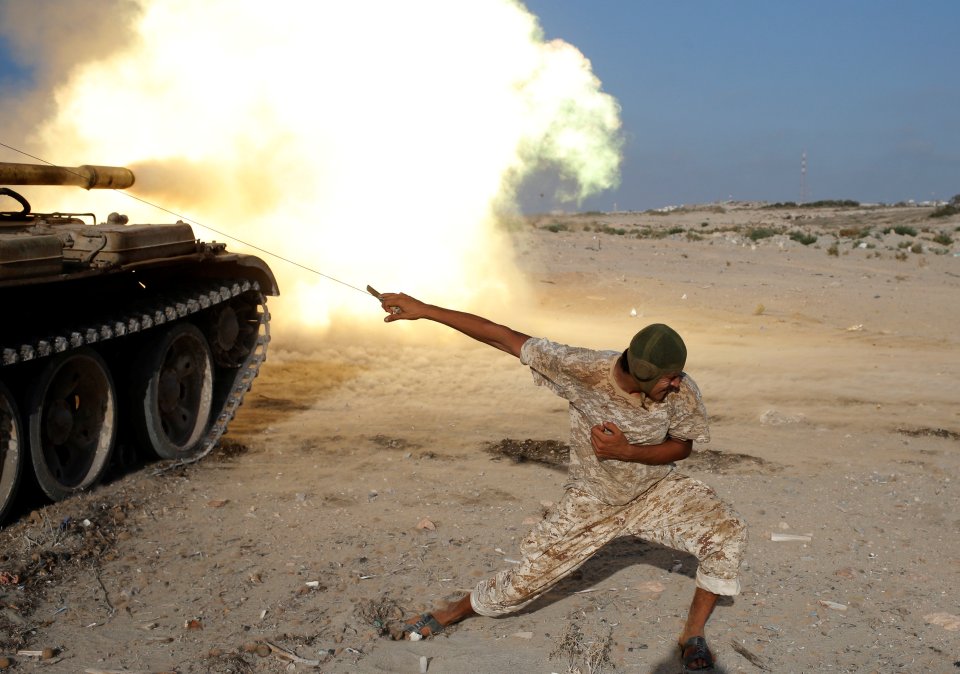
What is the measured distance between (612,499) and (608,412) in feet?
1.58

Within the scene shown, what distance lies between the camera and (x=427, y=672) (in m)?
4.56

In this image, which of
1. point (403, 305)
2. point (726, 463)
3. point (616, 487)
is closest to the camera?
point (616, 487)

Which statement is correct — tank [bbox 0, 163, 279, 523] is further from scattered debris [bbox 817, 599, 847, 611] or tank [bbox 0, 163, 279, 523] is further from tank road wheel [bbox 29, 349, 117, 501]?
scattered debris [bbox 817, 599, 847, 611]

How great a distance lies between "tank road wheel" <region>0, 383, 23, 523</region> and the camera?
6359mm

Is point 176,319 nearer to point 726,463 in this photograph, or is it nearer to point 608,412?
point 726,463

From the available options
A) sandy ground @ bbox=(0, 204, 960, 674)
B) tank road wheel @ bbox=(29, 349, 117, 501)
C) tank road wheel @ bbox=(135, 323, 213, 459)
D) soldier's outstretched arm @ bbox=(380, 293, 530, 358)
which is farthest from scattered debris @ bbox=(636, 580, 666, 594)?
tank road wheel @ bbox=(135, 323, 213, 459)

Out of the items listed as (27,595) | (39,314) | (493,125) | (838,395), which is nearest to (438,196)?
(493,125)

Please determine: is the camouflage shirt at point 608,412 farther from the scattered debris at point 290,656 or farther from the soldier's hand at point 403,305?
the scattered debris at point 290,656

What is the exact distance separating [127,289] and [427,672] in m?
4.61

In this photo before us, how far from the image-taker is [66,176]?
27.8 feet

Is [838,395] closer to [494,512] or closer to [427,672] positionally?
[494,512]

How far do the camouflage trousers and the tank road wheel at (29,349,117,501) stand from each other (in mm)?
3525

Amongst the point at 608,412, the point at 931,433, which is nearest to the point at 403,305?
the point at 608,412

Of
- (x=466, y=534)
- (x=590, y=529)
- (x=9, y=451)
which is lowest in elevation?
(x=9, y=451)
